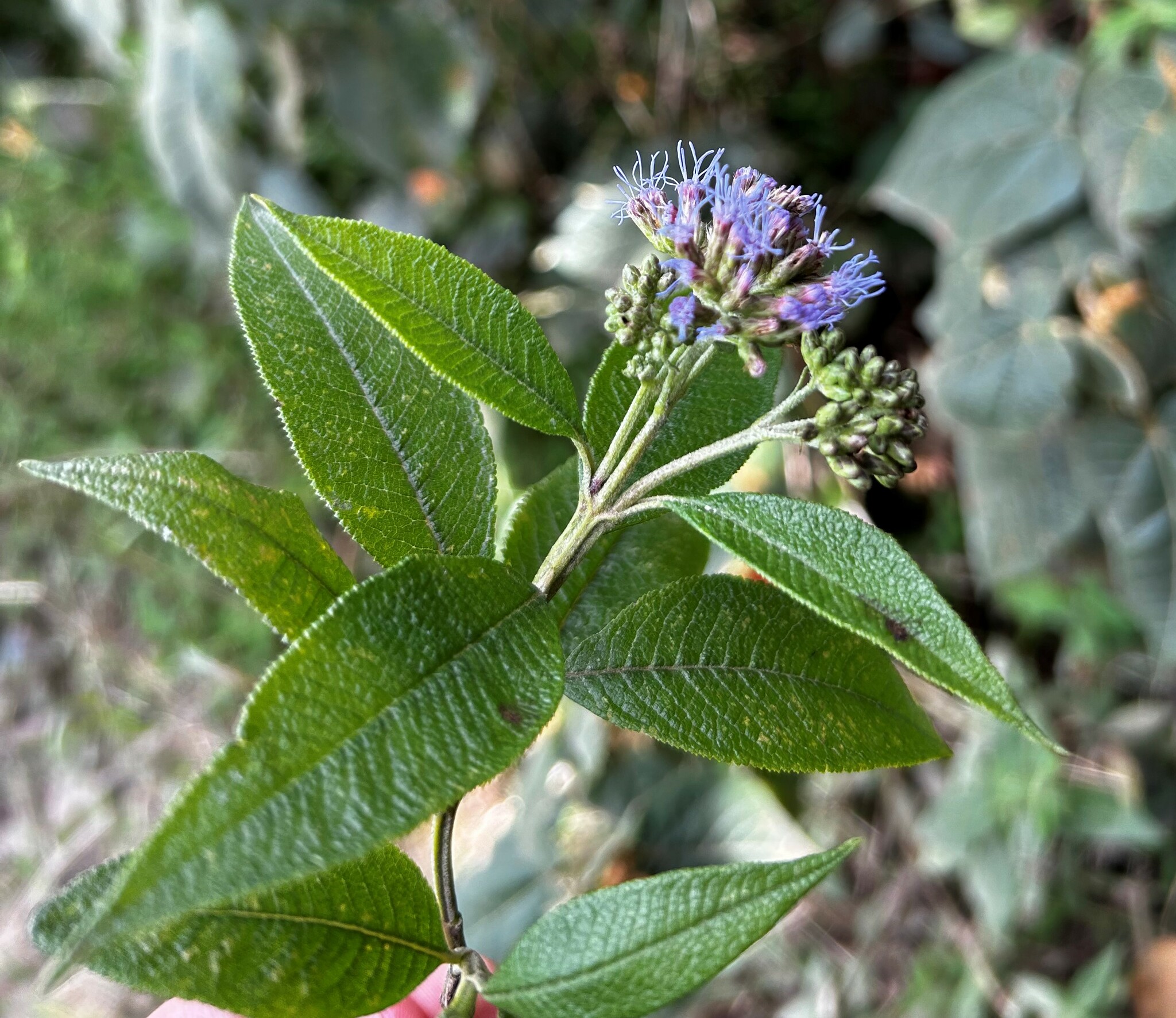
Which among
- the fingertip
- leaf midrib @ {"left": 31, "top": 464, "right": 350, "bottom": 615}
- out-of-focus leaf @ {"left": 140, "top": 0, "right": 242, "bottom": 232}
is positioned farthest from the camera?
out-of-focus leaf @ {"left": 140, "top": 0, "right": 242, "bottom": 232}

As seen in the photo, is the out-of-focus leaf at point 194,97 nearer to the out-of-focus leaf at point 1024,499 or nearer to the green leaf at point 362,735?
the out-of-focus leaf at point 1024,499

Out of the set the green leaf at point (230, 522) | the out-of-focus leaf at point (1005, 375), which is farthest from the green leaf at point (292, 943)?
the out-of-focus leaf at point (1005, 375)

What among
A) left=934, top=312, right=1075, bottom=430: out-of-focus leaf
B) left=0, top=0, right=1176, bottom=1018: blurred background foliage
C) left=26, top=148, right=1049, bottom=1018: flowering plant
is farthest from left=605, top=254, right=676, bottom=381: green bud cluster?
left=934, top=312, right=1075, bottom=430: out-of-focus leaf

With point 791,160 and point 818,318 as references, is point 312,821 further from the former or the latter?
point 791,160

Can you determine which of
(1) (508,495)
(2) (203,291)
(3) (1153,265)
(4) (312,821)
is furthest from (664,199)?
(2) (203,291)

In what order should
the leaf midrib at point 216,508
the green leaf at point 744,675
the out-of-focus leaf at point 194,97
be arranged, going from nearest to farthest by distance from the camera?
the leaf midrib at point 216,508, the green leaf at point 744,675, the out-of-focus leaf at point 194,97

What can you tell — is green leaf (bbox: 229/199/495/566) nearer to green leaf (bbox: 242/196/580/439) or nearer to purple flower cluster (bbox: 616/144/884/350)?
green leaf (bbox: 242/196/580/439)
